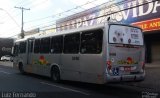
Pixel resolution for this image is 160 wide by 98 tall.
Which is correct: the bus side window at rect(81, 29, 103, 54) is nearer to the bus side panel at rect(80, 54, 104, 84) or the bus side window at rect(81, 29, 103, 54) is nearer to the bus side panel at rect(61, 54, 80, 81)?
the bus side panel at rect(80, 54, 104, 84)

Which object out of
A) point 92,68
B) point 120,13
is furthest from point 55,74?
point 120,13

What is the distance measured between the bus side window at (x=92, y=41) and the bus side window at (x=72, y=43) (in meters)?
0.49

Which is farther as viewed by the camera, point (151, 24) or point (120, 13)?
point (120, 13)

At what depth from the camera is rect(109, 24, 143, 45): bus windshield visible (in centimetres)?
1482

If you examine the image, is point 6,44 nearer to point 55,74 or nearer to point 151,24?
point 151,24

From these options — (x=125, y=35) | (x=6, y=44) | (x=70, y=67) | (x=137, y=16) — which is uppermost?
(x=137, y=16)

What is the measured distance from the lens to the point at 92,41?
50.6 feet

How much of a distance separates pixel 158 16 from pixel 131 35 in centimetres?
1436

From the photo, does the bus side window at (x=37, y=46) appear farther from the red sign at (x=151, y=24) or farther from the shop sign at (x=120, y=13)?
the red sign at (x=151, y=24)

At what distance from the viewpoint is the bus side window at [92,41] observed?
15.0 meters

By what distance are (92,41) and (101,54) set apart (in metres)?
1.02

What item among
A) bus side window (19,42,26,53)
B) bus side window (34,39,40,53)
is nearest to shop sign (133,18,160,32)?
bus side window (19,42,26,53)

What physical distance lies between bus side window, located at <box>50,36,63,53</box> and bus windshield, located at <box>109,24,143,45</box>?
422 cm

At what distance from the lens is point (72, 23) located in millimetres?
41812
